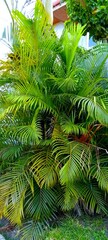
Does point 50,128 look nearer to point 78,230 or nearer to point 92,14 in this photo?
point 78,230

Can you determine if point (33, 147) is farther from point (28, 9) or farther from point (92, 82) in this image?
point (28, 9)

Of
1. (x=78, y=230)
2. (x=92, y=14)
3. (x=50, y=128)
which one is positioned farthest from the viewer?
(x=92, y=14)

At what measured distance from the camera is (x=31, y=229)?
365 centimetres


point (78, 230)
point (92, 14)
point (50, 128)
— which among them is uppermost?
point (92, 14)

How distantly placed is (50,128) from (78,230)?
1438 mm

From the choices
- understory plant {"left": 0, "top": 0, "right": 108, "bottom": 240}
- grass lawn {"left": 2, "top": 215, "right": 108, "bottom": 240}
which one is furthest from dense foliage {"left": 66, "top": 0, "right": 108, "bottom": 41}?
grass lawn {"left": 2, "top": 215, "right": 108, "bottom": 240}

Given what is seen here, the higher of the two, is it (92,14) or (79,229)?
(92,14)

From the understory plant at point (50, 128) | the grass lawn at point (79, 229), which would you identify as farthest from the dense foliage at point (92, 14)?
the grass lawn at point (79, 229)

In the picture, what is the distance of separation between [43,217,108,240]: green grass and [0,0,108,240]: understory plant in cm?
17

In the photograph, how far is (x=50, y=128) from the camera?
13.6 ft

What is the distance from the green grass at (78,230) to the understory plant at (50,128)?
0.17 metres

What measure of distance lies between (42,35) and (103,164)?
6.50 ft

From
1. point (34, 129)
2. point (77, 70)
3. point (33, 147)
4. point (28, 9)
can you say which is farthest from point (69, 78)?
point (28, 9)

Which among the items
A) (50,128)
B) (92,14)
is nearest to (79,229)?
(50,128)
